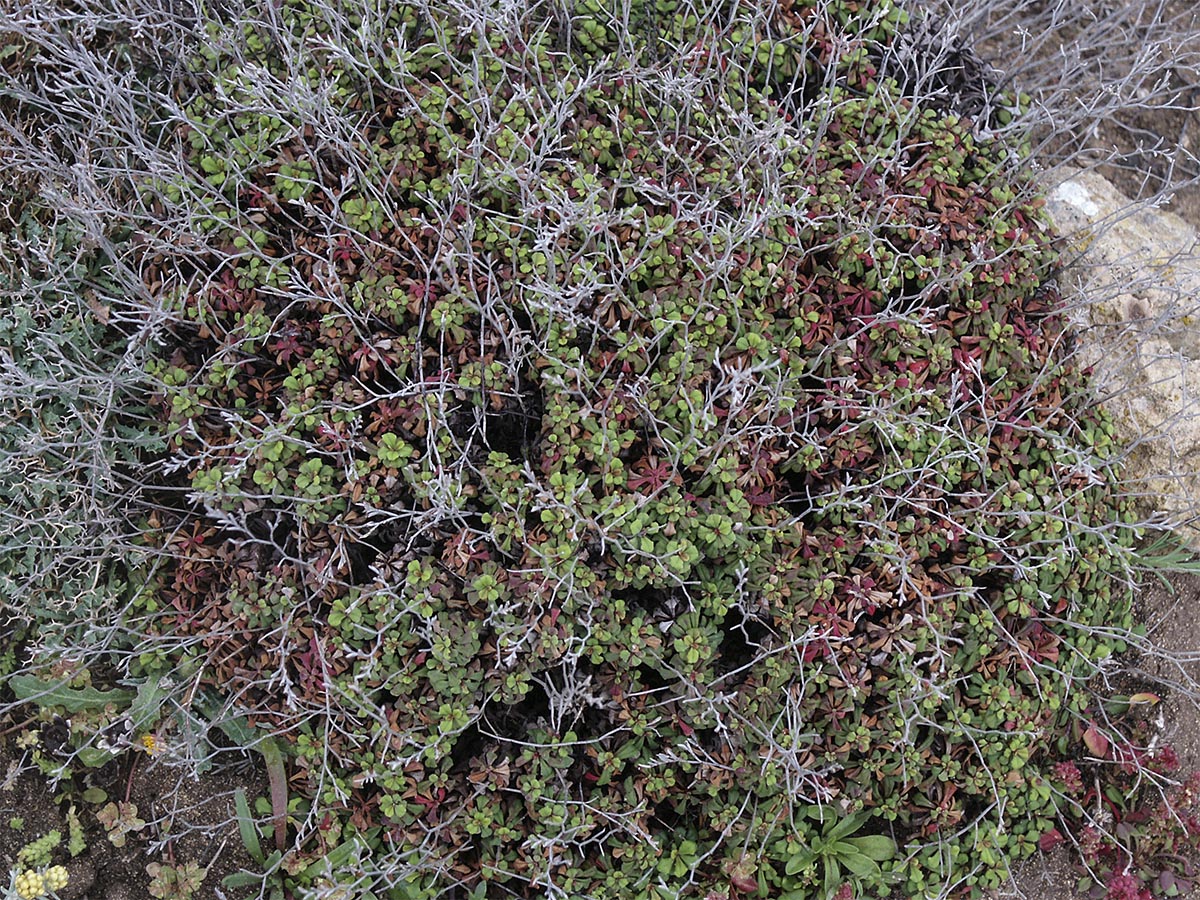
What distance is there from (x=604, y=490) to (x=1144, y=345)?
2115 mm

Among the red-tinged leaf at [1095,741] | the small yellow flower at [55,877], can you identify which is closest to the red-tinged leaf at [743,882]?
the red-tinged leaf at [1095,741]

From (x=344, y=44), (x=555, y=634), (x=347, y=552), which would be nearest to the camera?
(x=555, y=634)

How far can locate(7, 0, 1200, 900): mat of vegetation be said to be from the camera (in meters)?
2.69

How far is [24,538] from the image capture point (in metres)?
2.92

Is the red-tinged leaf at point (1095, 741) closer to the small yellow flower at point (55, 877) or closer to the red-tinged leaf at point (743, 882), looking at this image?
Result: the red-tinged leaf at point (743, 882)

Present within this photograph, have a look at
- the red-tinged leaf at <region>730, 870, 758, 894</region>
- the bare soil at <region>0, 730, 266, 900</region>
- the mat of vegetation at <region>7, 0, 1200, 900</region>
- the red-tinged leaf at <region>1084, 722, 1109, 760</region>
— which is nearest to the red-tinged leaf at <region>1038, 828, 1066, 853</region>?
the mat of vegetation at <region>7, 0, 1200, 900</region>

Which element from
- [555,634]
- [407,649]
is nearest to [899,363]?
[555,634]

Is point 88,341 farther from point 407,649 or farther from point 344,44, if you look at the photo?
point 407,649

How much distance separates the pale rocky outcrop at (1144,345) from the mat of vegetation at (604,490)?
0.85ft

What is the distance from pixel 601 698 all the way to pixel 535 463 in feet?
2.30

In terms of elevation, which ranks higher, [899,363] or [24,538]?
[899,363]

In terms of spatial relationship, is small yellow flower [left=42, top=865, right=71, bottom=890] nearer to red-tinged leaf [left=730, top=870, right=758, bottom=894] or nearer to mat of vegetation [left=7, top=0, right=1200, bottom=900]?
mat of vegetation [left=7, top=0, right=1200, bottom=900]

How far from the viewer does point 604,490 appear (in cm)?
275

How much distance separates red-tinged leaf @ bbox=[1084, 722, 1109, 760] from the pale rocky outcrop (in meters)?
0.73
